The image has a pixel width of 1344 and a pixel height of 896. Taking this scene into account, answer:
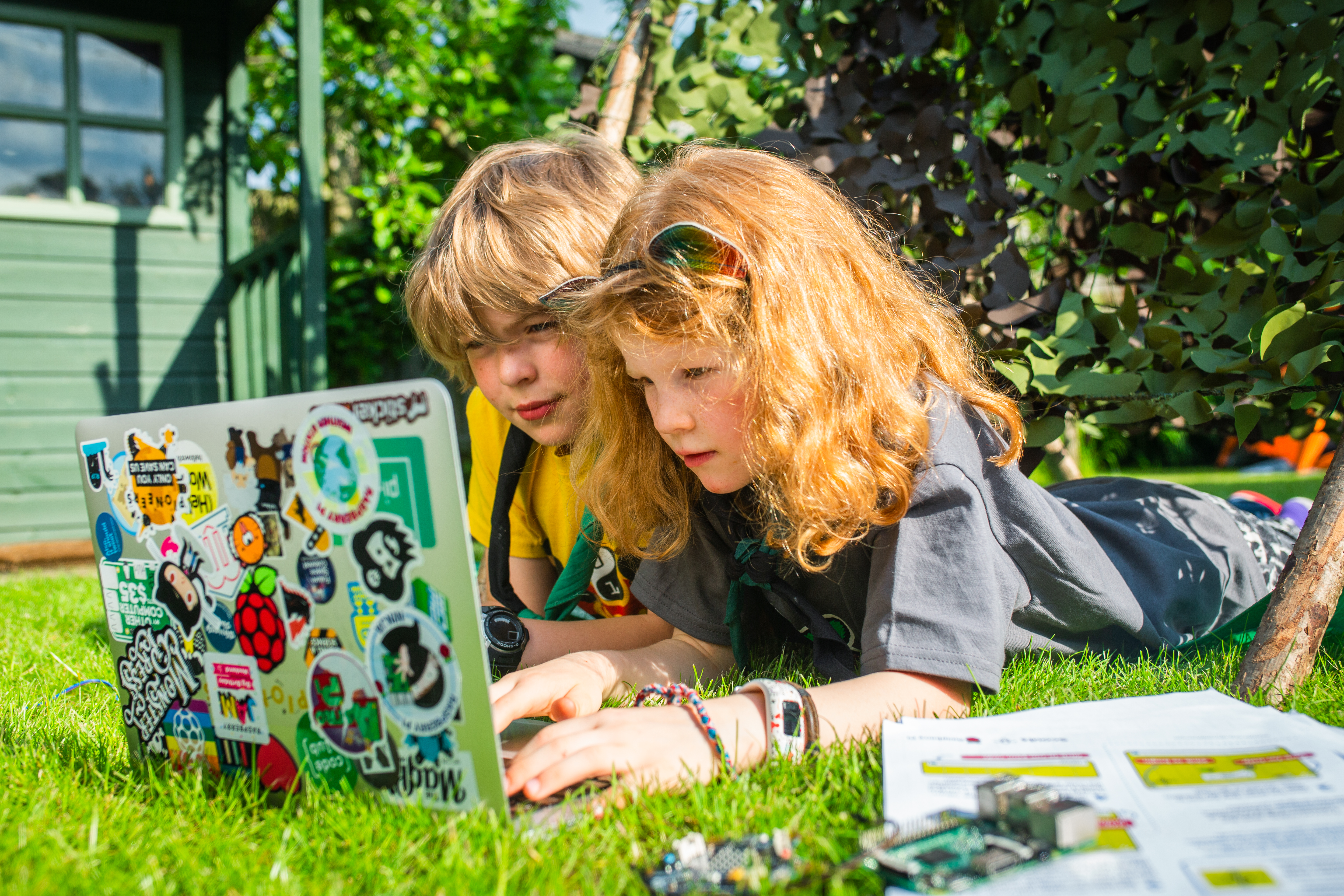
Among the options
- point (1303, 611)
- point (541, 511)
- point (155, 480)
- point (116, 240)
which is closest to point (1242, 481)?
point (1303, 611)

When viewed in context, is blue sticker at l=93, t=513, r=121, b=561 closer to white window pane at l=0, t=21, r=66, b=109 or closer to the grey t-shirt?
the grey t-shirt

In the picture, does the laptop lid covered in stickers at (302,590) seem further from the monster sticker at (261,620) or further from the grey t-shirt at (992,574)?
the grey t-shirt at (992,574)

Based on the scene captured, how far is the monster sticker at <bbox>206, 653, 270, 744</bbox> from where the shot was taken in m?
1.02

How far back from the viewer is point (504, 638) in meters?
1.68

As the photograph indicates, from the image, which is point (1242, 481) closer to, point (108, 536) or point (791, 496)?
point (791, 496)

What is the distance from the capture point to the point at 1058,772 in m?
1.00

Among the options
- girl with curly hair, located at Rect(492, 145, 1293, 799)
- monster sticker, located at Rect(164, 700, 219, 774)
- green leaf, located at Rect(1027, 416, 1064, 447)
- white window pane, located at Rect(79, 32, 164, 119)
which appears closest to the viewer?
monster sticker, located at Rect(164, 700, 219, 774)

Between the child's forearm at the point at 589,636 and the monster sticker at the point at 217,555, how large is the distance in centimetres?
80

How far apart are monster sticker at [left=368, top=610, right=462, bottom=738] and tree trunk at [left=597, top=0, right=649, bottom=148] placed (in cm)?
180

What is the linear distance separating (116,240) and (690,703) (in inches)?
180

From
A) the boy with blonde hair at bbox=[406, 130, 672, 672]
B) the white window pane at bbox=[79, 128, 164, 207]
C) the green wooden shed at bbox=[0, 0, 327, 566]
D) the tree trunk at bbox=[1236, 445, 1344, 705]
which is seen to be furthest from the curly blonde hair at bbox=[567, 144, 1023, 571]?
the white window pane at bbox=[79, 128, 164, 207]

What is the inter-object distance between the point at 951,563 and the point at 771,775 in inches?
15.9

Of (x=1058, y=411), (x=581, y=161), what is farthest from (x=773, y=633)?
(x=581, y=161)

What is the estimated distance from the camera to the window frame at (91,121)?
14.2 ft
